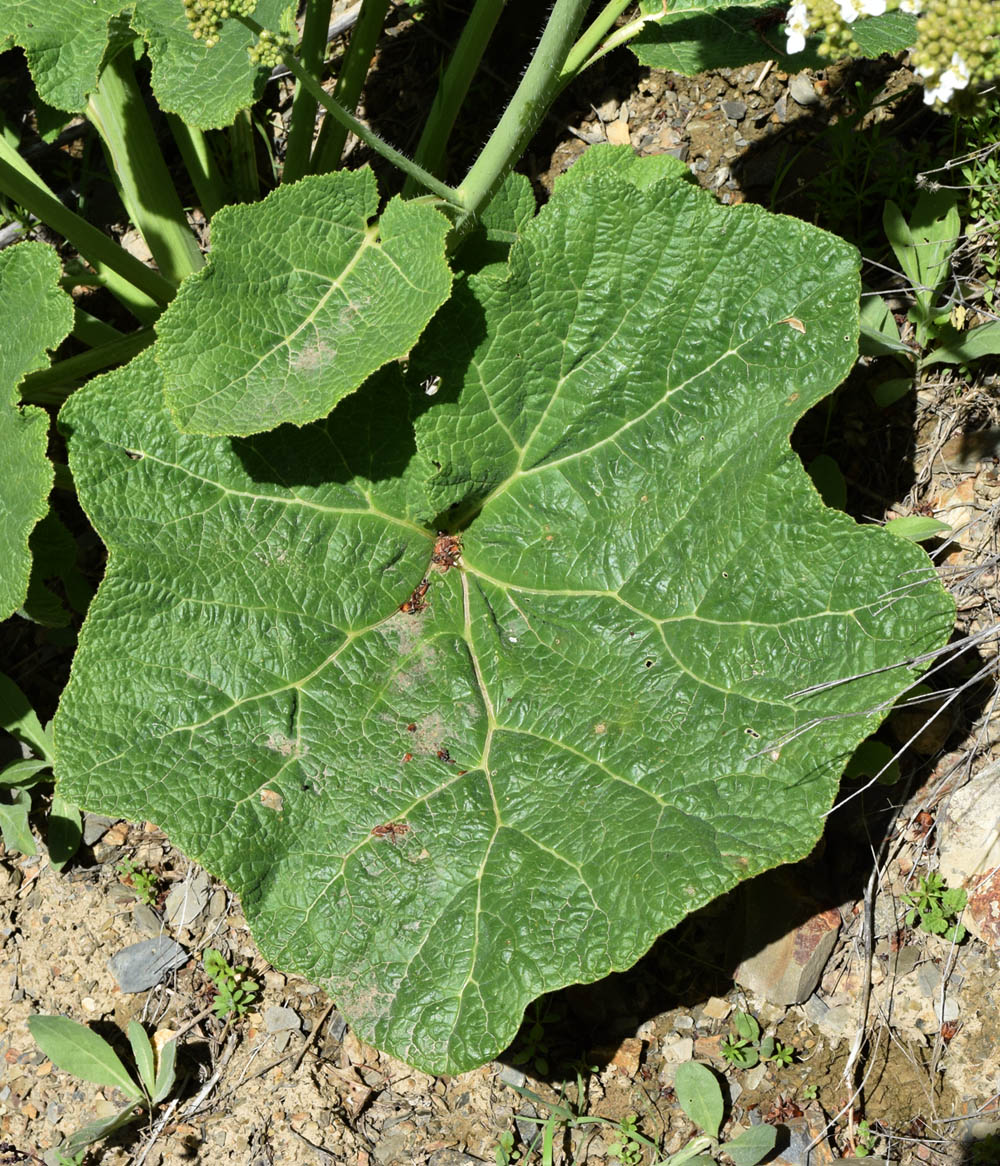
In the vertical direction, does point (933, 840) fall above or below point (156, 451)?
below

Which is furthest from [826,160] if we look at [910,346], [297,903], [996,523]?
[297,903]

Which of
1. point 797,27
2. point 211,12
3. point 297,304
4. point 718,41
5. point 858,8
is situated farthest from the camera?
point 718,41

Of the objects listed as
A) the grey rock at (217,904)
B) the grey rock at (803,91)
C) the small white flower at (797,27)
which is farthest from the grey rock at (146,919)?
the grey rock at (803,91)

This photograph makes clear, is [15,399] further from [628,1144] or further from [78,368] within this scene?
[628,1144]

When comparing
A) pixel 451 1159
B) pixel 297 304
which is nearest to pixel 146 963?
pixel 451 1159

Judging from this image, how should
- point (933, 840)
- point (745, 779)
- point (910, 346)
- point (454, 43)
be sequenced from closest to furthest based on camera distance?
point (745, 779) < point (933, 840) < point (910, 346) < point (454, 43)

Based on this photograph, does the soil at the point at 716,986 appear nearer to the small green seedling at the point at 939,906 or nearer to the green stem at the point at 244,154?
the small green seedling at the point at 939,906

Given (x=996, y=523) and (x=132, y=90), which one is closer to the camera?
(x=996, y=523)

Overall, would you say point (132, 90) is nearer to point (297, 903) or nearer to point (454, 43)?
point (454, 43)
